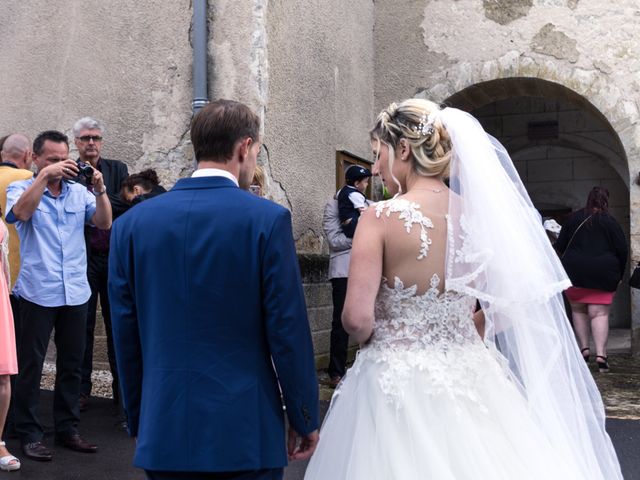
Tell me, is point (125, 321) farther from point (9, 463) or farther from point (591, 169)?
point (591, 169)

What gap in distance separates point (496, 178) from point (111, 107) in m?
5.11

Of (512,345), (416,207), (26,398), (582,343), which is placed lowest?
(582,343)

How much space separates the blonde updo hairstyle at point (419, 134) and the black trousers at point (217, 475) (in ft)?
3.85

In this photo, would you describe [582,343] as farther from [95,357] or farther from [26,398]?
[26,398]

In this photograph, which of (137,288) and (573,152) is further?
(573,152)

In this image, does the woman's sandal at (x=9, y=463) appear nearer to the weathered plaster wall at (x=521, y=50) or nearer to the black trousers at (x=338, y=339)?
the black trousers at (x=338, y=339)

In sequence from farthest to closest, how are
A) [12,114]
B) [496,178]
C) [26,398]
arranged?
[12,114] → [26,398] → [496,178]

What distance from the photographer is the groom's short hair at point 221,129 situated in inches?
95.7

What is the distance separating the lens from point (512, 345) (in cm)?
312

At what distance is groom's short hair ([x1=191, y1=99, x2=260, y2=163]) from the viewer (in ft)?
7.98


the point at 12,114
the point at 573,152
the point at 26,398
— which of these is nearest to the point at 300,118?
the point at 12,114

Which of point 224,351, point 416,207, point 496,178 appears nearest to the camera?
point 224,351

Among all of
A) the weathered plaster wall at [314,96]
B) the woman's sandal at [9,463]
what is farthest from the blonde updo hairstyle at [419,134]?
the weathered plaster wall at [314,96]

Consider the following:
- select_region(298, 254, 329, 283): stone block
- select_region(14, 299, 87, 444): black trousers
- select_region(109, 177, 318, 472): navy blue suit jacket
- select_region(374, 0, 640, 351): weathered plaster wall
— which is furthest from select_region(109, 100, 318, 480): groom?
select_region(374, 0, 640, 351): weathered plaster wall
